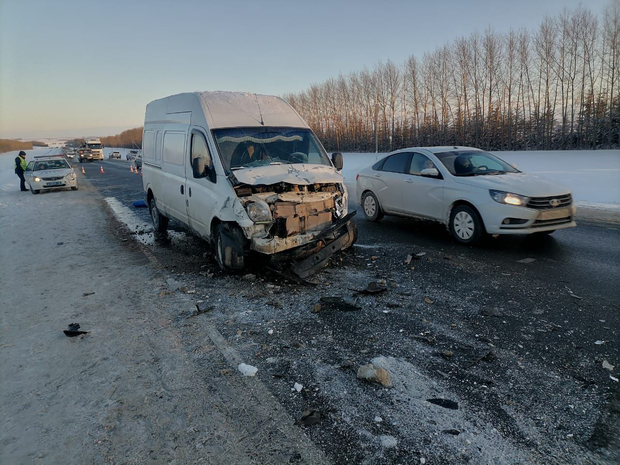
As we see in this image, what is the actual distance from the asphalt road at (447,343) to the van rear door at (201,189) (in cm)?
71

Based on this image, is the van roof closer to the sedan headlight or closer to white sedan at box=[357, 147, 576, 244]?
the sedan headlight

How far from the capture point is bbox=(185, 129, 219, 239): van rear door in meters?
6.18

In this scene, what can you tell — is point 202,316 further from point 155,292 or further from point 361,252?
point 361,252

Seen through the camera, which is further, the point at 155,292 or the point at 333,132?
the point at 333,132

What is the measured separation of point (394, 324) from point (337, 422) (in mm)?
1688

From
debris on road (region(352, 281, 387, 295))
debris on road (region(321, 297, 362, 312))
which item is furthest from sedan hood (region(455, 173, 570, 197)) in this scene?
debris on road (region(321, 297, 362, 312))

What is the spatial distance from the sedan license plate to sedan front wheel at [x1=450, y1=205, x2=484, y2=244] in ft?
3.08

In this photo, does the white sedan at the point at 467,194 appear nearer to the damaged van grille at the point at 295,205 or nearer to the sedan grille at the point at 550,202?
the sedan grille at the point at 550,202

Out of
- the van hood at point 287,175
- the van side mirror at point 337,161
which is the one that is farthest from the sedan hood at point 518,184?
the van hood at point 287,175

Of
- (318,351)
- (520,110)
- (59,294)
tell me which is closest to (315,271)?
(318,351)

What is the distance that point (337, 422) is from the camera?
287 centimetres

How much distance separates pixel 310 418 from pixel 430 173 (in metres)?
6.20

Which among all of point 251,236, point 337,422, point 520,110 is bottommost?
point 337,422

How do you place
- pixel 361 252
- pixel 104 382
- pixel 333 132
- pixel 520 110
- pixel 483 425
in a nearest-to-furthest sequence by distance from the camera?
pixel 483 425 < pixel 104 382 < pixel 361 252 < pixel 520 110 < pixel 333 132
